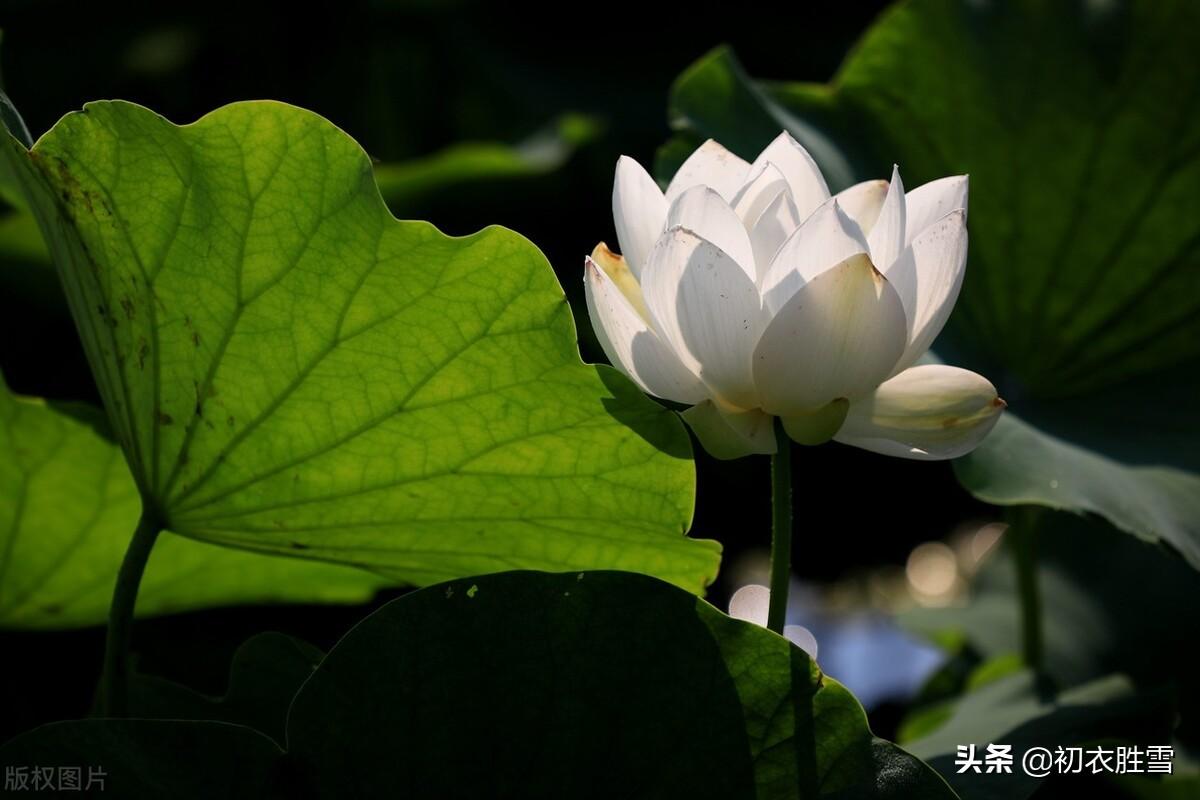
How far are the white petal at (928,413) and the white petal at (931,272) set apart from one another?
0.07ft

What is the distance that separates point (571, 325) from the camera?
0.62 meters

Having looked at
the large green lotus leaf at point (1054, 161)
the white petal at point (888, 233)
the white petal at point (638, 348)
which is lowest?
the white petal at point (638, 348)

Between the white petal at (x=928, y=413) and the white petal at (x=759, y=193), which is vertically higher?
the white petal at (x=759, y=193)

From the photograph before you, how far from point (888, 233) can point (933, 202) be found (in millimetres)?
60

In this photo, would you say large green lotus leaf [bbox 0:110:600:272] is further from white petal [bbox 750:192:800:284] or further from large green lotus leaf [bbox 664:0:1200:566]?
white petal [bbox 750:192:800:284]

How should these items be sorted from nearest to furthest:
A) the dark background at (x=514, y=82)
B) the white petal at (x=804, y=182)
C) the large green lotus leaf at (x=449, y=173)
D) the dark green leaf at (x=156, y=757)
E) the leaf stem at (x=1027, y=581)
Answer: the dark green leaf at (x=156, y=757), the white petal at (x=804, y=182), the leaf stem at (x=1027, y=581), the large green lotus leaf at (x=449, y=173), the dark background at (x=514, y=82)

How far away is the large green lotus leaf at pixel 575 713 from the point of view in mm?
565

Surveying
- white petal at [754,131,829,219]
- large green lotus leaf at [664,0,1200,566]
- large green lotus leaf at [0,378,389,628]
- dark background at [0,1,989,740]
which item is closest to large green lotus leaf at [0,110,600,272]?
dark background at [0,1,989,740]

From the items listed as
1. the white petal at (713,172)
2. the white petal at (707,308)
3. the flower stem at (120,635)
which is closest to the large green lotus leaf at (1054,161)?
the white petal at (713,172)

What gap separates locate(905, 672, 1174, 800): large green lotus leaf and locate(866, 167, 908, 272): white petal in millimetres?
285

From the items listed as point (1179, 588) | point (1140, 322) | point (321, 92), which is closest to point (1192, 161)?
point (1140, 322)

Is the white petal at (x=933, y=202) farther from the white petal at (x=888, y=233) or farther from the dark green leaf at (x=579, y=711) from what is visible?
the dark green leaf at (x=579, y=711)

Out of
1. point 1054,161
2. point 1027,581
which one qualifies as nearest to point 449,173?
point 1054,161

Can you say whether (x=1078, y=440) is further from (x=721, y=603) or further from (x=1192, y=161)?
(x=721, y=603)
